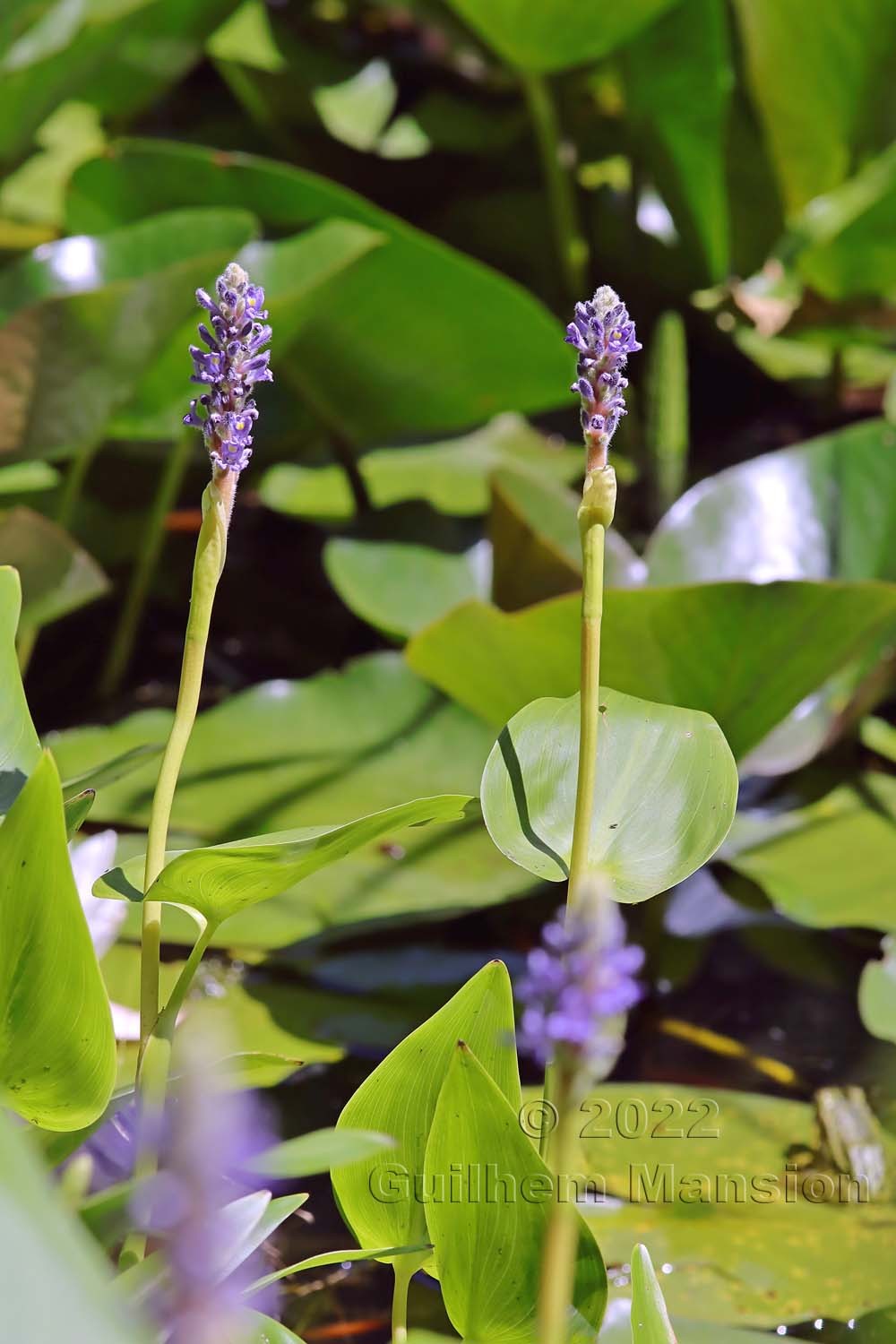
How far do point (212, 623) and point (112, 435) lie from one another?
0.30m

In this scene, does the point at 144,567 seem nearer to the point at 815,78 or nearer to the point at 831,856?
the point at 831,856

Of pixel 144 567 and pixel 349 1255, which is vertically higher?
pixel 349 1255

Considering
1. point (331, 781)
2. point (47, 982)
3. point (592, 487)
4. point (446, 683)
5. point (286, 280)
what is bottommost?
point (331, 781)

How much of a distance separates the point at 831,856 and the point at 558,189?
1073mm

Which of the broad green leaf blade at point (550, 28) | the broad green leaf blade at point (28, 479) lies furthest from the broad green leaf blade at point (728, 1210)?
the broad green leaf blade at point (550, 28)

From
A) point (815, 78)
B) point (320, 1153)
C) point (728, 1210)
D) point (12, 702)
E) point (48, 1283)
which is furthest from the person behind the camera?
point (815, 78)

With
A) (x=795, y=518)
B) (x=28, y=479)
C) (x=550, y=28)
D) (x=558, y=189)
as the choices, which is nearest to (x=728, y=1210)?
(x=795, y=518)

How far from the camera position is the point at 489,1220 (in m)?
0.59

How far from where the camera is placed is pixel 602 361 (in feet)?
1.78

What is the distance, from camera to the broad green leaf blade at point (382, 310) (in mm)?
1444

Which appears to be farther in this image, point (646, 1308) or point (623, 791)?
point (623, 791)

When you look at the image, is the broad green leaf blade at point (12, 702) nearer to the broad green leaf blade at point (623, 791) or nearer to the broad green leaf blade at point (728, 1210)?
the broad green leaf blade at point (623, 791)

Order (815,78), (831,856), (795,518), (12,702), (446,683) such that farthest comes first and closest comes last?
(815,78), (795,518), (831,856), (446,683), (12,702)

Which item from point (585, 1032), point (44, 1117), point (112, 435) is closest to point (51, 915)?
point (44, 1117)
